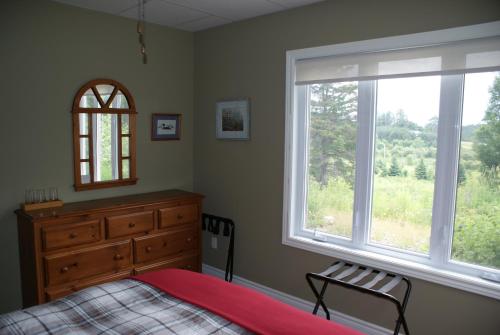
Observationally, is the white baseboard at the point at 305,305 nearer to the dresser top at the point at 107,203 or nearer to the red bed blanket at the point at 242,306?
the dresser top at the point at 107,203

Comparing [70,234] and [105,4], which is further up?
[105,4]

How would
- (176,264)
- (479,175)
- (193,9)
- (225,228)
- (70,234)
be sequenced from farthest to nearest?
(225,228) → (176,264) → (193,9) → (70,234) → (479,175)

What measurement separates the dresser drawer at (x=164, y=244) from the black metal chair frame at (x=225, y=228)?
186 millimetres

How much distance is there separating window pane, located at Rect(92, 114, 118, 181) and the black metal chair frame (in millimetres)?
989

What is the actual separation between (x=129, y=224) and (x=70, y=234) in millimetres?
480

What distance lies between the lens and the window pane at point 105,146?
3.34m

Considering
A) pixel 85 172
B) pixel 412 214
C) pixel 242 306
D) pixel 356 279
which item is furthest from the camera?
pixel 85 172

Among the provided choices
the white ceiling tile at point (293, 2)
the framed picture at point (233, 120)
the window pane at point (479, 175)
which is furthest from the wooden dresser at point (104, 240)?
the window pane at point (479, 175)

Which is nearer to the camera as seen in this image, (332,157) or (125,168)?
(332,157)

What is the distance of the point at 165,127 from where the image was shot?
3859mm

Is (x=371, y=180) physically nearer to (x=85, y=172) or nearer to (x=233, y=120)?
(x=233, y=120)

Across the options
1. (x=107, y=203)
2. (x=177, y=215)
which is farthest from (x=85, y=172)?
(x=177, y=215)

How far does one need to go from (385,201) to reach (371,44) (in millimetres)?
1138

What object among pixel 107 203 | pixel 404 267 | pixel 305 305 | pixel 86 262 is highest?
pixel 107 203
